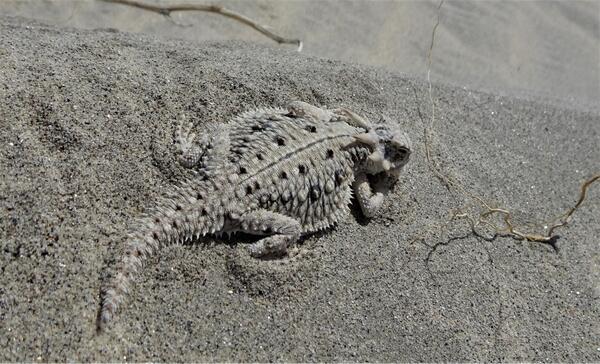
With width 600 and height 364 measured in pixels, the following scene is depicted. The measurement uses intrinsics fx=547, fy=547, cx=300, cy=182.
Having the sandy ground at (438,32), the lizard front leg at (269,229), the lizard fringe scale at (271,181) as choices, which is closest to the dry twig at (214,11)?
the sandy ground at (438,32)

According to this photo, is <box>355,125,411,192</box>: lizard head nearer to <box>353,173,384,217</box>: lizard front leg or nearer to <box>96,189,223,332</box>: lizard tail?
<box>353,173,384,217</box>: lizard front leg

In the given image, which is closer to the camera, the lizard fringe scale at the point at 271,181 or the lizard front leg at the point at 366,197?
the lizard fringe scale at the point at 271,181

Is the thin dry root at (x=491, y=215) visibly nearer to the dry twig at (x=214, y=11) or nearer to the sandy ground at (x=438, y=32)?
the sandy ground at (x=438, y=32)

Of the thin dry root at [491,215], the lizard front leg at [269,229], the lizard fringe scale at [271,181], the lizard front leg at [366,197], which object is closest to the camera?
the lizard fringe scale at [271,181]

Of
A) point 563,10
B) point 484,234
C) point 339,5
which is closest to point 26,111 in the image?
point 484,234


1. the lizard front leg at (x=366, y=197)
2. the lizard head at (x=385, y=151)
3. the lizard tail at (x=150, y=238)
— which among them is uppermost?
the lizard head at (x=385, y=151)

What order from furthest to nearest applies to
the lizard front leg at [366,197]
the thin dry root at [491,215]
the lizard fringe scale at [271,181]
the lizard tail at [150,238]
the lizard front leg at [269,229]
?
the thin dry root at [491,215] → the lizard front leg at [366,197] → the lizard front leg at [269,229] → the lizard fringe scale at [271,181] → the lizard tail at [150,238]
